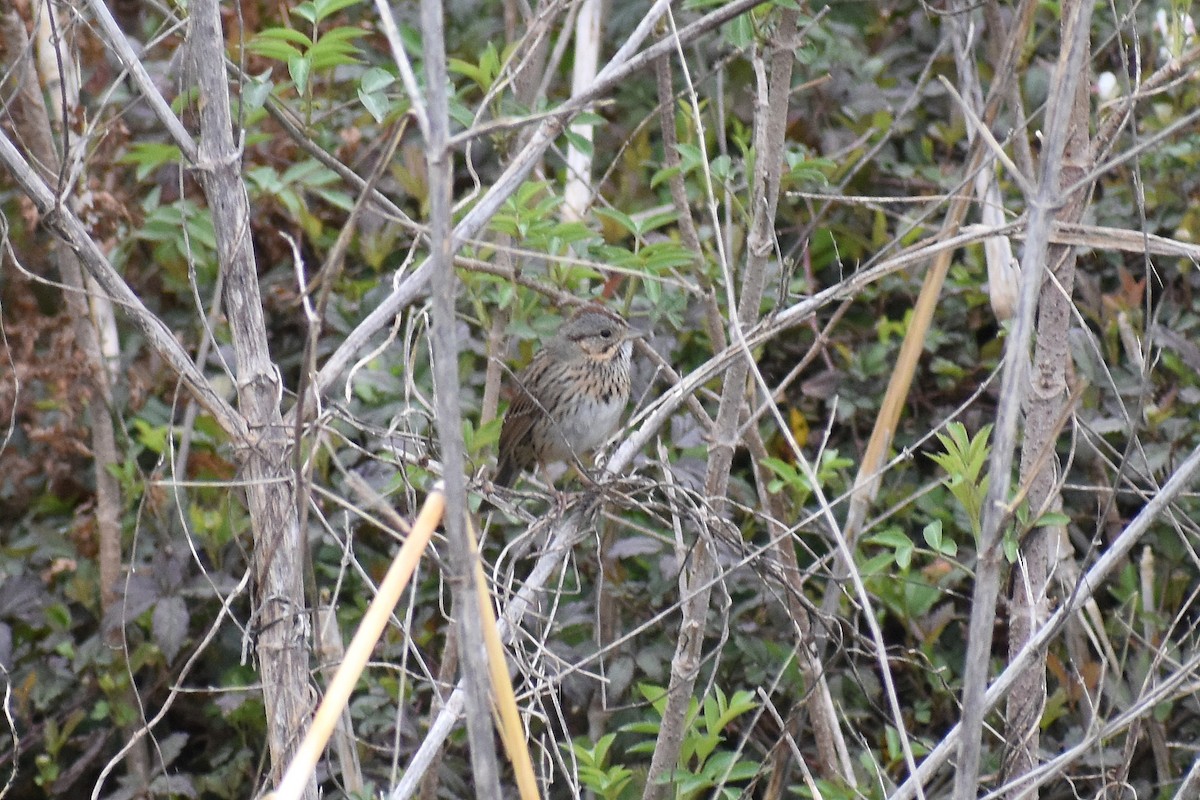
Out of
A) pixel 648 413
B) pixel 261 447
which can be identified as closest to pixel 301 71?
pixel 261 447

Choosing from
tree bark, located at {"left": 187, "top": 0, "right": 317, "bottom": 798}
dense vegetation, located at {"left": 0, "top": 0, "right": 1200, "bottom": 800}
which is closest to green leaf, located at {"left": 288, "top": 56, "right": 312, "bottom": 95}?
dense vegetation, located at {"left": 0, "top": 0, "right": 1200, "bottom": 800}

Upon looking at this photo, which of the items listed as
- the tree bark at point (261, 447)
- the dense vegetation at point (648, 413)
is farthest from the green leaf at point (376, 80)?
the tree bark at point (261, 447)

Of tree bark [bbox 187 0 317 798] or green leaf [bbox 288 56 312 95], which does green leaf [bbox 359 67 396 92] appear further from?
tree bark [bbox 187 0 317 798]

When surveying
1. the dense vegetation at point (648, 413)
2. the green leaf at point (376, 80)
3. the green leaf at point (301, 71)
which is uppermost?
the green leaf at point (301, 71)

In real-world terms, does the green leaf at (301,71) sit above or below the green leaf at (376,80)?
above

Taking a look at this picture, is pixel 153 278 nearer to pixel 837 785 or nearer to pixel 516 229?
pixel 516 229

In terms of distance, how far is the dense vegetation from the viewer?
266cm

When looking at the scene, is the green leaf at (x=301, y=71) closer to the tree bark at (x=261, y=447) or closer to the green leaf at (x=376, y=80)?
the green leaf at (x=376, y=80)

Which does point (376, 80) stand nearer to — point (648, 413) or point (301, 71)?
point (301, 71)

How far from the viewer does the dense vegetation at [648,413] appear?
266cm

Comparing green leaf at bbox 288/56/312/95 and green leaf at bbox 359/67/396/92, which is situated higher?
green leaf at bbox 288/56/312/95

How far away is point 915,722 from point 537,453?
1463 millimetres

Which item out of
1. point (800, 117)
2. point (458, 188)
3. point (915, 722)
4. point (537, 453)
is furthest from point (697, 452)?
Result: point (458, 188)

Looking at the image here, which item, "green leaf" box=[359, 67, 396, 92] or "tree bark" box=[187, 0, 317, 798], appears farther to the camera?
"green leaf" box=[359, 67, 396, 92]
